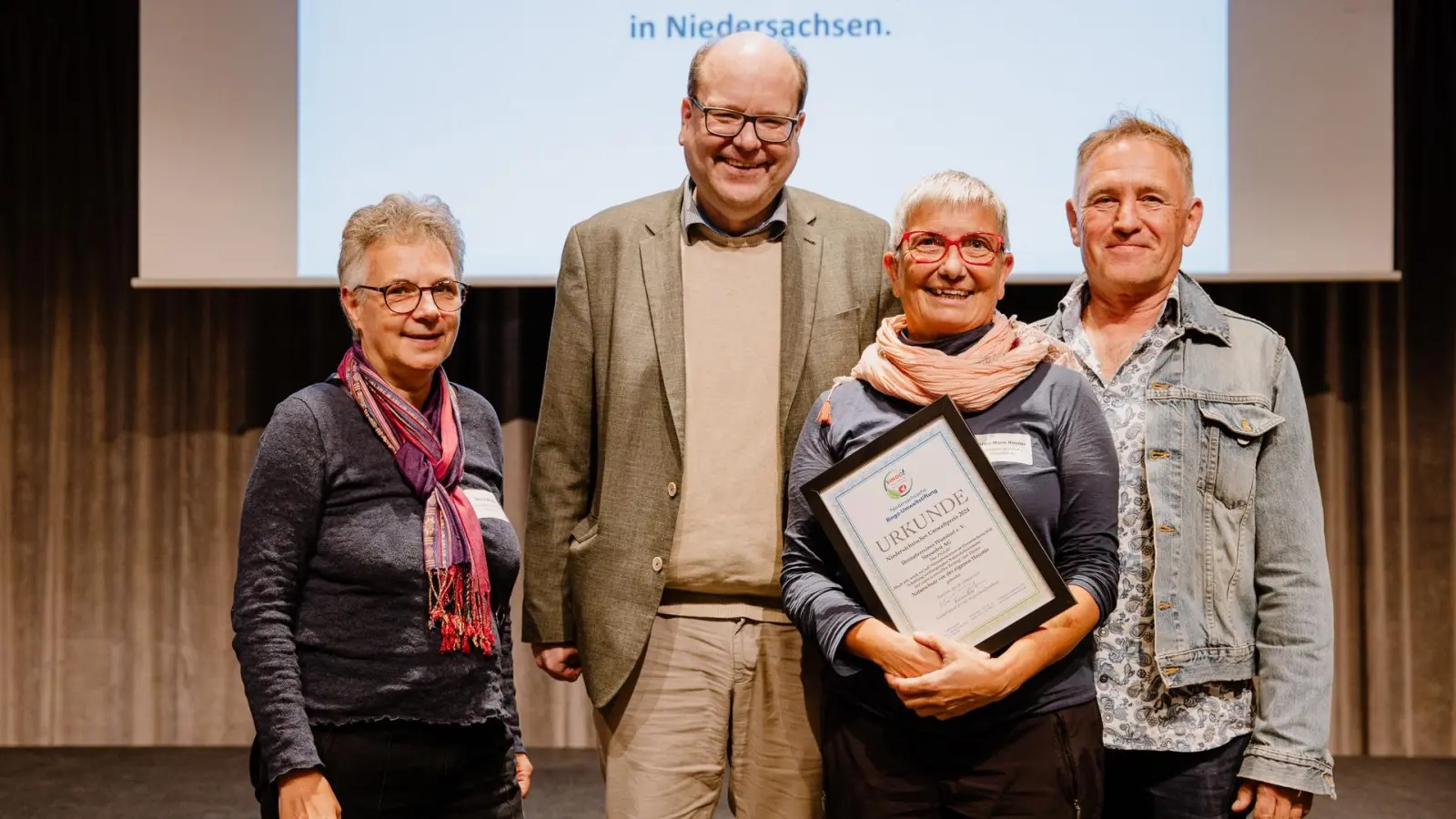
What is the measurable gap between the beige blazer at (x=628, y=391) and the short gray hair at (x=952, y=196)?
1.23 feet

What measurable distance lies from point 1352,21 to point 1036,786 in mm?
3058

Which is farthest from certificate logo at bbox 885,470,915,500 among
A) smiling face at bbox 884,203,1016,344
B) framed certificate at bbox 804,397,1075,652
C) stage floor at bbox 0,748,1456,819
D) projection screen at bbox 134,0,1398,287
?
stage floor at bbox 0,748,1456,819

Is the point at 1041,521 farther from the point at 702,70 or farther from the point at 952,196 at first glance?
the point at 702,70

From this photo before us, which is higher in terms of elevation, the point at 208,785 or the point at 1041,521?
the point at 1041,521

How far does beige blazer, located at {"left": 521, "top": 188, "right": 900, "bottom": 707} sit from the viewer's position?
6.75 feet

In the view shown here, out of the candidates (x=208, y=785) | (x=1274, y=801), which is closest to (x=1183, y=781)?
(x=1274, y=801)

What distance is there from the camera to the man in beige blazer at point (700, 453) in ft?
6.73

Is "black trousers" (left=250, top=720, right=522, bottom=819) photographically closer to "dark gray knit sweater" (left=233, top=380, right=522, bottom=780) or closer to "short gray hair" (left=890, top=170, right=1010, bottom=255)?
"dark gray knit sweater" (left=233, top=380, right=522, bottom=780)

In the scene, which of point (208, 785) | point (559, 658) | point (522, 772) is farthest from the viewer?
point (208, 785)

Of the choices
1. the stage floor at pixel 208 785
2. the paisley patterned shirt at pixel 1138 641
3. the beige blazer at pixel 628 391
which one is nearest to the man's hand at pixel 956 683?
the paisley patterned shirt at pixel 1138 641

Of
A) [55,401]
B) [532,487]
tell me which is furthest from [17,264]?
[532,487]

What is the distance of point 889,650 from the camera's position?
1570 mm

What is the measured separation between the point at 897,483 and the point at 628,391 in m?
0.64

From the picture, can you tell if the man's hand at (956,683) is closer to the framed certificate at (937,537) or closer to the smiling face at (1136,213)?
the framed certificate at (937,537)
